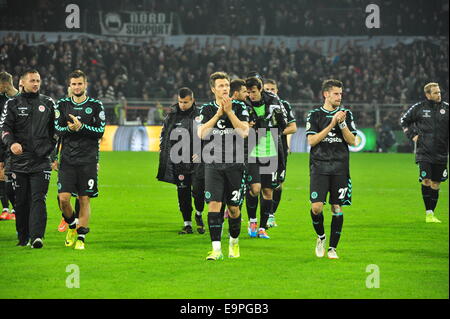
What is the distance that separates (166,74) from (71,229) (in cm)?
Result: 2562

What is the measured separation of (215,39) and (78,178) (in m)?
29.4

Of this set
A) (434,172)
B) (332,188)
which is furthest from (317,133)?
(434,172)

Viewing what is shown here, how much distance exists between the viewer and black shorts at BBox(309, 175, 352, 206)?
1024 cm

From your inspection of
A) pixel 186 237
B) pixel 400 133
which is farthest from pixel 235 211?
pixel 400 133

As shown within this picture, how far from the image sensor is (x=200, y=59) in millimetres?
37656

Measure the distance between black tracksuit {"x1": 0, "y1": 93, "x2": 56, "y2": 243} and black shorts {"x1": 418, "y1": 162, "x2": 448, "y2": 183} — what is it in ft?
22.4

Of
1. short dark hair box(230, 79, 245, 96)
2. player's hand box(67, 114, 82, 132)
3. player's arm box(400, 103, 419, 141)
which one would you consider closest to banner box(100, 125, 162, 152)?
player's arm box(400, 103, 419, 141)

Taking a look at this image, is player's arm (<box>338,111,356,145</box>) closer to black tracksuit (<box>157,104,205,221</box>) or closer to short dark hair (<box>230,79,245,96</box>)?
short dark hair (<box>230,79,245,96</box>)

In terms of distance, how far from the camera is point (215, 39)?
39.8 meters

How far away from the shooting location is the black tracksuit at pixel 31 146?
10844 millimetres

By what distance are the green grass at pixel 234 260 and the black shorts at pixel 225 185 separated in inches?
30.2

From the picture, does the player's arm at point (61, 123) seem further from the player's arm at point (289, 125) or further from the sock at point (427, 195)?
the sock at point (427, 195)

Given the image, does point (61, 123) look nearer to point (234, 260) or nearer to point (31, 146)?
point (31, 146)

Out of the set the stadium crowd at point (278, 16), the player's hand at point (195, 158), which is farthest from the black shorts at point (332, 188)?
the stadium crowd at point (278, 16)
